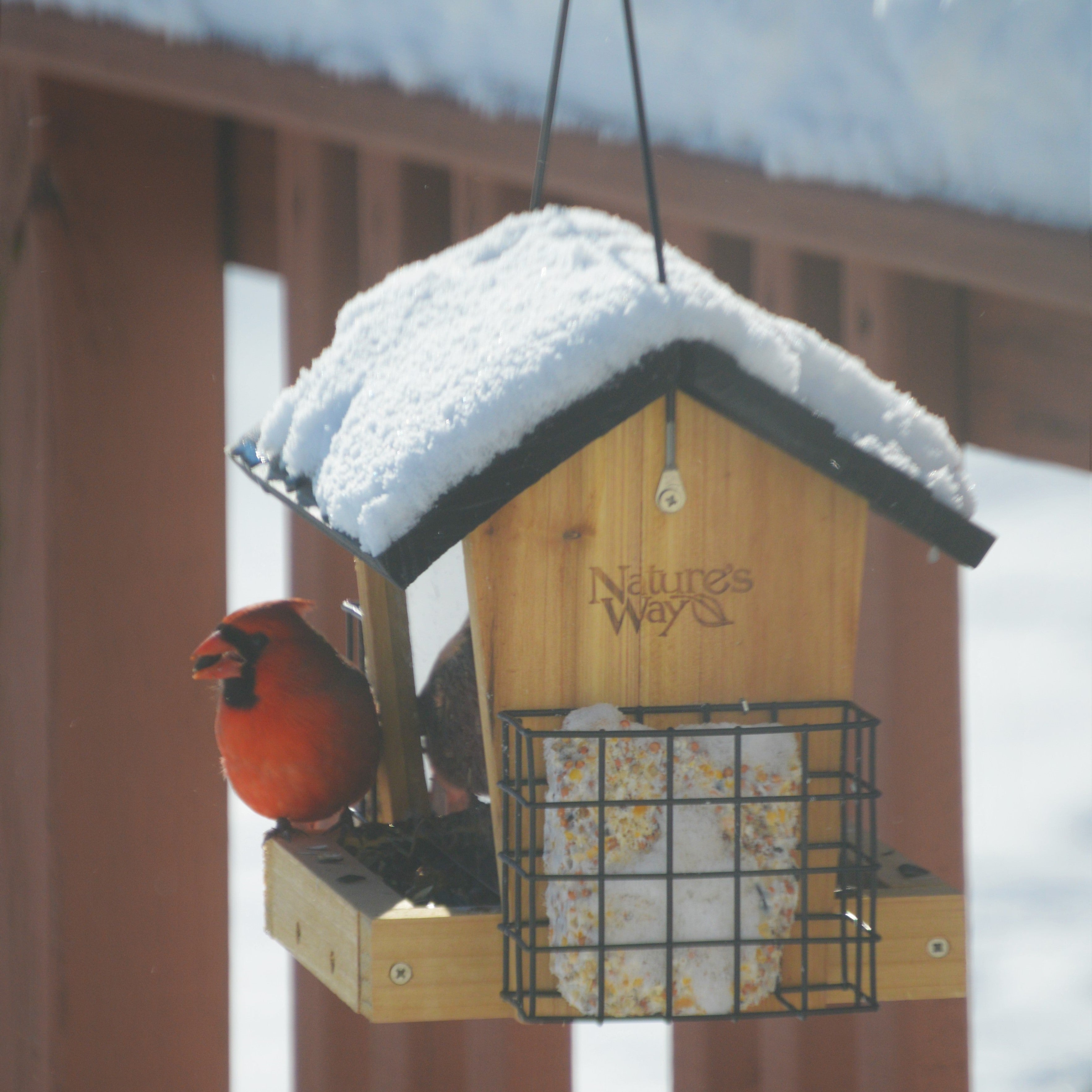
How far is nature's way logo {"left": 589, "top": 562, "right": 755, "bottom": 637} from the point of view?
842mm

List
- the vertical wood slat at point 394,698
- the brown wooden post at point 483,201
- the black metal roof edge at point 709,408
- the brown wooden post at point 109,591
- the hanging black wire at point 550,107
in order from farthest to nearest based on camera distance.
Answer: the brown wooden post at point 109,591 → the brown wooden post at point 483,201 → the vertical wood slat at point 394,698 → the hanging black wire at point 550,107 → the black metal roof edge at point 709,408

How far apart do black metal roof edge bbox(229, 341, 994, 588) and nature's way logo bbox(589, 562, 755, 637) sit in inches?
3.3

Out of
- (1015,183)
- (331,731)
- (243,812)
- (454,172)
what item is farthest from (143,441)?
(1015,183)

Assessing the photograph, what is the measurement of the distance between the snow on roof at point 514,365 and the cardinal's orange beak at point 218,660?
0.49 feet

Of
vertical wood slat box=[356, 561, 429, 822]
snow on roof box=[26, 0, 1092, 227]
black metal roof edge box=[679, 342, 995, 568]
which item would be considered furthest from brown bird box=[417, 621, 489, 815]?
snow on roof box=[26, 0, 1092, 227]

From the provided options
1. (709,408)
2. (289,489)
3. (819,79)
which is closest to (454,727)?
(289,489)

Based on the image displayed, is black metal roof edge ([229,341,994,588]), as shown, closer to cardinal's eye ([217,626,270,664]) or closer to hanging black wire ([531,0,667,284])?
hanging black wire ([531,0,667,284])

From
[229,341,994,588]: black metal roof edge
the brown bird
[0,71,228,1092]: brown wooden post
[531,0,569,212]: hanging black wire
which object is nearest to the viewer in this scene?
[229,341,994,588]: black metal roof edge

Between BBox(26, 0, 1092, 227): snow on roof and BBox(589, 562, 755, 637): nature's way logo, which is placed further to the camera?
BBox(26, 0, 1092, 227): snow on roof

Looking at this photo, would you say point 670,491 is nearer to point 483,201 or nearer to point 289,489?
point 289,489

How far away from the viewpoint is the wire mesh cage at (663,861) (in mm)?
811

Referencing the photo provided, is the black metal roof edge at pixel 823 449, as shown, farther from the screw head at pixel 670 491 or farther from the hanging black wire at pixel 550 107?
the hanging black wire at pixel 550 107

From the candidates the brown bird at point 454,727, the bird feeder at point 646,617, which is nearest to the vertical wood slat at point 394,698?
the brown bird at point 454,727

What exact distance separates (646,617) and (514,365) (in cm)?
18
